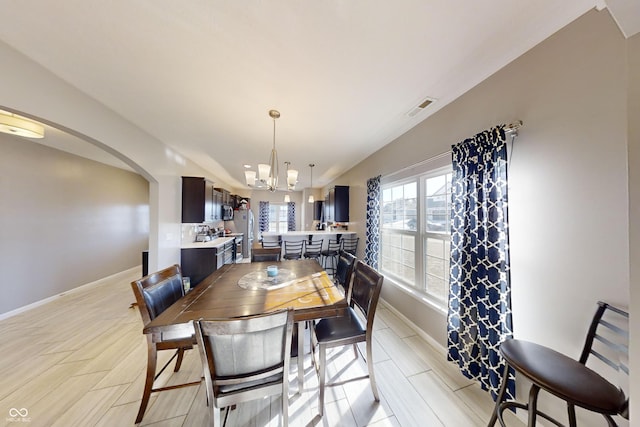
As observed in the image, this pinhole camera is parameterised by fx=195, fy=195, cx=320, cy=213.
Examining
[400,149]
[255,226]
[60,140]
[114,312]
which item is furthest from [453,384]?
[255,226]

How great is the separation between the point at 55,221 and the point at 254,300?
455 centimetres

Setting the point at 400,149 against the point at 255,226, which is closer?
the point at 400,149

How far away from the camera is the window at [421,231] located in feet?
7.39

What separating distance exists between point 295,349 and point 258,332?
120cm

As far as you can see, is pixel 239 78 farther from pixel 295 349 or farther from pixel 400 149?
pixel 295 349

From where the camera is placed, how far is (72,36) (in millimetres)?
1369

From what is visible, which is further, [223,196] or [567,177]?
[223,196]

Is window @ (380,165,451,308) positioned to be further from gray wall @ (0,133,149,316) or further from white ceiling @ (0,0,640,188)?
gray wall @ (0,133,149,316)

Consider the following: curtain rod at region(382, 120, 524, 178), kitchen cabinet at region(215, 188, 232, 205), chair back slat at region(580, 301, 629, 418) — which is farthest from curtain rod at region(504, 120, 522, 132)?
kitchen cabinet at region(215, 188, 232, 205)

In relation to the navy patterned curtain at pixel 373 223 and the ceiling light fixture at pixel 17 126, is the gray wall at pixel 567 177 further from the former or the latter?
the ceiling light fixture at pixel 17 126

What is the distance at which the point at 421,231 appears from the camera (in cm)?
254

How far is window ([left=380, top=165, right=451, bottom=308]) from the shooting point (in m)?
2.25

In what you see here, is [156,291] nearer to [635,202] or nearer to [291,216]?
[635,202]

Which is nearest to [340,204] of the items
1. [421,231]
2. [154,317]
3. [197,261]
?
[421,231]
